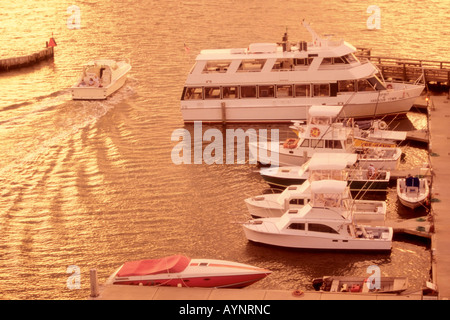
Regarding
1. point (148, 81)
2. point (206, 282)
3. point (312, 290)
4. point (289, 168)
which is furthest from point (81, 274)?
point (148, 81)

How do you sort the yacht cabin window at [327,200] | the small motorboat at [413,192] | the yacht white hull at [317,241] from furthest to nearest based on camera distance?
1. the small motorboat at [413,192]
2. the yacht cabin window at [327,200]
3. the yacht white hull at [317,241]

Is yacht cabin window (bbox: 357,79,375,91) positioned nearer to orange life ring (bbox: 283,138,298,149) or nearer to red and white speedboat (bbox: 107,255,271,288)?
orange life ring (bbox: 283,138,298,149)

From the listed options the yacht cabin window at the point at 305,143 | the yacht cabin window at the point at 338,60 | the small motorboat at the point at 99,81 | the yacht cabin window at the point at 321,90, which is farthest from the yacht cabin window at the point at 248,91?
the yacht cabin window at the point at 305,143

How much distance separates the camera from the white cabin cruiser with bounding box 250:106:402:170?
48.4 metres

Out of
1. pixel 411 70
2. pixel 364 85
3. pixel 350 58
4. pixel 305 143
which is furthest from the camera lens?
pixel 411 70

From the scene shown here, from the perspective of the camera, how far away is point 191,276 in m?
35.2

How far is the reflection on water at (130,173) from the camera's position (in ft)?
129

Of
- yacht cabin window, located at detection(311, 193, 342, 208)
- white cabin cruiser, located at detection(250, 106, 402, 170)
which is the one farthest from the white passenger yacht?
yacht cabin window, located at detection(311, 193, 342, 208)

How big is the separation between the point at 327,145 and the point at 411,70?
18.7 metres

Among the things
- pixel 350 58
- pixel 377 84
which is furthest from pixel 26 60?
pixel 377 84

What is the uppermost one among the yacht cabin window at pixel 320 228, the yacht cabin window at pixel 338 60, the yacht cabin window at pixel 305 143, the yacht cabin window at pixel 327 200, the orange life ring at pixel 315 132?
the yacht cabin window at pixel 338 60

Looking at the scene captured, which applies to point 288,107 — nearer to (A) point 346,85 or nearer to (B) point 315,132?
(A) point 346,85

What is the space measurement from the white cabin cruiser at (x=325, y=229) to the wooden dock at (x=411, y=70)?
79.5 ft

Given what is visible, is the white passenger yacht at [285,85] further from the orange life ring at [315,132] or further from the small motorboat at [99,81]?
the orange life ring at [315,132]
